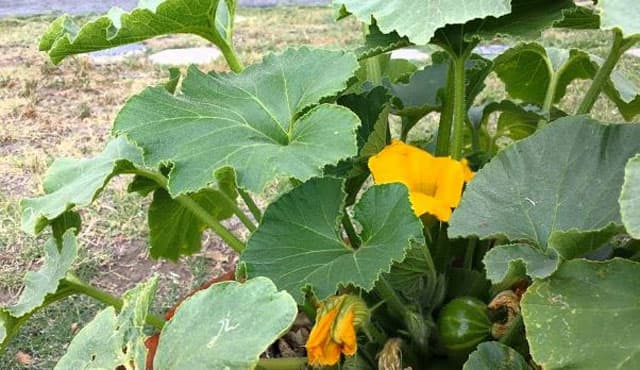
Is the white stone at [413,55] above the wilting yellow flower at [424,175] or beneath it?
beneath

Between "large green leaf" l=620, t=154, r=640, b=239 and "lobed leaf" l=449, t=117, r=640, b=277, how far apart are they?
14 centimetres

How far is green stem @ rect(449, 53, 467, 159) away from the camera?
3.25 feet

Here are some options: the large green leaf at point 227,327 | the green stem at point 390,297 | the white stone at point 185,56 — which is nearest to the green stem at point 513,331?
the green stem at point 390,297

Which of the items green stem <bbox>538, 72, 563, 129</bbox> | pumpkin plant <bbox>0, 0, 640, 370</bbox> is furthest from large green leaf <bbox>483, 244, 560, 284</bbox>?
green stem <bbox>538, 72, 563, 129</bbox>

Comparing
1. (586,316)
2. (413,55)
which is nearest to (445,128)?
(586,316)

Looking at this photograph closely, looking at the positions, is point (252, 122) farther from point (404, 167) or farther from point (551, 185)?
point (551, 185)

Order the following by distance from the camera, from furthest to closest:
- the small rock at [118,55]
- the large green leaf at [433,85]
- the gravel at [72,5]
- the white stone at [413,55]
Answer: the gravel at [72,5] → the small rock at [118,55] → the white stone at [413,55] → the large green leaf at [433,85]

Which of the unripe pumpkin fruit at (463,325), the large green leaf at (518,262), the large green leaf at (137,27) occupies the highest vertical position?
the large green leaf at (137,27)

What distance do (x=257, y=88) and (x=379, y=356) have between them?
0.32m

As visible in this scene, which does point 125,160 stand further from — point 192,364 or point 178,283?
point 178,283

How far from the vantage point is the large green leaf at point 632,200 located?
625mm

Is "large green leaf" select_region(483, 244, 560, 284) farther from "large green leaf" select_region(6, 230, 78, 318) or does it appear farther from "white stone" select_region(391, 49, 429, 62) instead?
"white stone" select_region(391, 49, 429, 62)

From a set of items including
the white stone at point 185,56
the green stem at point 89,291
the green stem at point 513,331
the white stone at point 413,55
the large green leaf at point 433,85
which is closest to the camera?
the green stem at point 513,331

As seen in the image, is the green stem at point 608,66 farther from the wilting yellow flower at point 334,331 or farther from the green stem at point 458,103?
the wilting yellow flower at point 334,331
